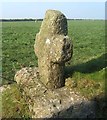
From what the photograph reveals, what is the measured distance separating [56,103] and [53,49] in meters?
1.55

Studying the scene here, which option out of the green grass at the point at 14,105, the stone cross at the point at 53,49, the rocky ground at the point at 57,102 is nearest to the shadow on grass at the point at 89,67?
the stone cross at the point at 53,49

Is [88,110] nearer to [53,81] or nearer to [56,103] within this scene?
[56,103]

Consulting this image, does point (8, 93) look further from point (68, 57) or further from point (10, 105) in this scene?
point (68, 57)

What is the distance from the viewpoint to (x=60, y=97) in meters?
11.6

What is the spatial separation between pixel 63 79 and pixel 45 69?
24.4 inches

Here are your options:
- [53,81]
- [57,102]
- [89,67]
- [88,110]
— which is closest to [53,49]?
[53,81]

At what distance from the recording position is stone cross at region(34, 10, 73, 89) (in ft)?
37.6

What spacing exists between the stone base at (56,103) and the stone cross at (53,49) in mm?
294

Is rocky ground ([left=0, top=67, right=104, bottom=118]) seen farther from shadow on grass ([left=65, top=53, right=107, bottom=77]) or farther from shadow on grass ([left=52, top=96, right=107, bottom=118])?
shadow on grass ([left=65, top=53, right=107, bottom=77])

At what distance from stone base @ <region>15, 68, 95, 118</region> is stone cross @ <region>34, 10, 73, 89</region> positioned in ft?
0.96

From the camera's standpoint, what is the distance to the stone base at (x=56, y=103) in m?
11.2

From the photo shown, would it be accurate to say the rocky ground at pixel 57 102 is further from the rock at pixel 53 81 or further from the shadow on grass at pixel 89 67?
the shadow on grass at pixel 89 67

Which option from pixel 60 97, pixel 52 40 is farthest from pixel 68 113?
pixel 52 40

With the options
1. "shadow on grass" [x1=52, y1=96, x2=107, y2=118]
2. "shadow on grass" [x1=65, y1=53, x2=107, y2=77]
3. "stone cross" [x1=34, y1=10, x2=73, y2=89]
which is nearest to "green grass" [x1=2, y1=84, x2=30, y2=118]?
"stone cross" [x1=34, y1=10, x2=73, y2=89]
